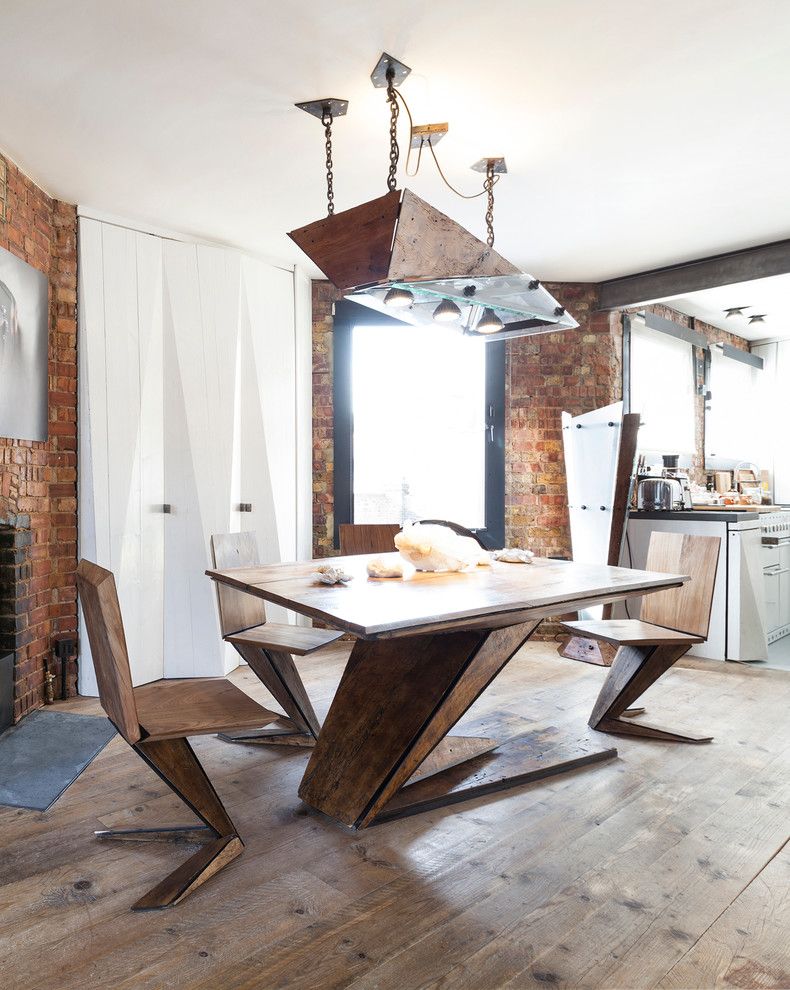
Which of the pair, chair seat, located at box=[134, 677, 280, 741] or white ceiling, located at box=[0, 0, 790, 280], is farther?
white ceiling, located at box=[0, 0, 790, 280]

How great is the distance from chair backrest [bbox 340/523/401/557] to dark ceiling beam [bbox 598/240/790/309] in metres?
2.58

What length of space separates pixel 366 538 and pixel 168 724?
2.16 m

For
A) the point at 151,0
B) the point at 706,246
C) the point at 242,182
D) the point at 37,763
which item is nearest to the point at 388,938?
the point at 37,763

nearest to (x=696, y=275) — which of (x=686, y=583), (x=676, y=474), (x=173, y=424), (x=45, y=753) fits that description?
(x=676, y=474)

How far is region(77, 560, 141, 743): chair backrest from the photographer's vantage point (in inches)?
71.3

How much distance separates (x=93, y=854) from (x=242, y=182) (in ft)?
9.89

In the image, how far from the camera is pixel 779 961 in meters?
1.62

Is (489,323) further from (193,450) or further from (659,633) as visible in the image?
(193,450)

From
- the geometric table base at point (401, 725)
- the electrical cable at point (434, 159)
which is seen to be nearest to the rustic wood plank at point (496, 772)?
the geometric table base at point (401, 725)

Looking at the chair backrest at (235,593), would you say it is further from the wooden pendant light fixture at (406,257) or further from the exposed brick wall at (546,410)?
the exposed brick wall at (546,410)

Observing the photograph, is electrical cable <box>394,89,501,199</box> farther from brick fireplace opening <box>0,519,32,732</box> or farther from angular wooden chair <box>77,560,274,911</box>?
brick fireplace opening <box>0,519,32,732</box>

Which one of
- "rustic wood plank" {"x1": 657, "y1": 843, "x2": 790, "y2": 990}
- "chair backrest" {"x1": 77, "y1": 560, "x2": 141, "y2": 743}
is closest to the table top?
"chair backrest" {"x1": 77, "y1": 560, "x2": 141, "y2": 743}

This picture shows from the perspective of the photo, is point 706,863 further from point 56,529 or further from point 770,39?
point 56,529

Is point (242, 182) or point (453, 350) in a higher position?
point (242, 182)
